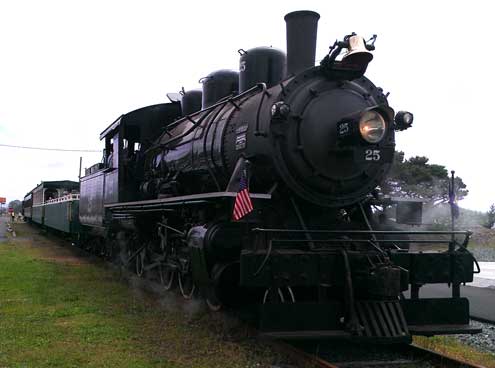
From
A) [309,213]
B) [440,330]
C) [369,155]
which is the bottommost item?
[440,330]

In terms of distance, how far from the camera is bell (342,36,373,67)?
18.9 ft

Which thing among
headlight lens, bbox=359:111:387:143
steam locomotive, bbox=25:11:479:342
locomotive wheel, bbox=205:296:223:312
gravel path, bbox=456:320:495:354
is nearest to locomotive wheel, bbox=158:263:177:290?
steam locomotive, bbox=25:11:479:342

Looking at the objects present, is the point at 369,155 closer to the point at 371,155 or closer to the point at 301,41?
the point at 371,155

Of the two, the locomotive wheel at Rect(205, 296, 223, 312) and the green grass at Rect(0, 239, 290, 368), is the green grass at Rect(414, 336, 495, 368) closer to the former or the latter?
the green grass at Rect(0, 239, 290, 368)

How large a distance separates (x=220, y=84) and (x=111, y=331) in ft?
13.3

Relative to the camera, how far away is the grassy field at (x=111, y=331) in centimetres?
509

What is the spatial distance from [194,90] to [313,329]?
5808 millimetres

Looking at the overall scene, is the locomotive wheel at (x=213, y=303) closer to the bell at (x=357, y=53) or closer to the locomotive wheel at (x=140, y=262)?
the locomotive wheel at (x=140, y=262)

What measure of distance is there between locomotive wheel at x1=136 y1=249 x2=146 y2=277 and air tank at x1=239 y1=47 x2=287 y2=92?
383 centimetres

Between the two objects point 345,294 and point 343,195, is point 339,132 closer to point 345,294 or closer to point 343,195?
point 343,195

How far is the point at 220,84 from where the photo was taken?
8328 millimetres

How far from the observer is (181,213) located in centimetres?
743

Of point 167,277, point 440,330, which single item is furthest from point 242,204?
point 167,277

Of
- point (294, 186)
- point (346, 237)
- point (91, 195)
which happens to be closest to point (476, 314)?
point (346, 237)
